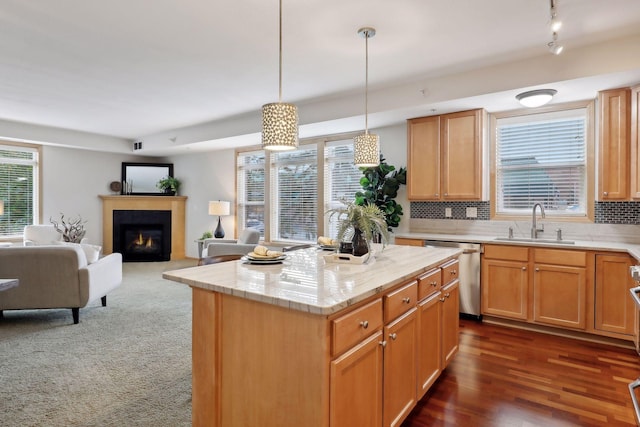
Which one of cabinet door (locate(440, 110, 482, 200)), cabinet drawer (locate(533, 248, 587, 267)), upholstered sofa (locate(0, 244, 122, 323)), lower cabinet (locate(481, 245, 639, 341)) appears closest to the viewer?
lower cabinet (locate(481, 245, 639, 341))

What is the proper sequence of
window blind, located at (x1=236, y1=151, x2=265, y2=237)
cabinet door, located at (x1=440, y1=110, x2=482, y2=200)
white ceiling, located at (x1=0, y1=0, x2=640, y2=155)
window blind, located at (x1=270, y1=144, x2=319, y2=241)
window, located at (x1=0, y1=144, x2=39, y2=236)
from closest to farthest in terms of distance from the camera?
white ceiling, located at (x1=0, y1=0, x2=640, y2=155) < cabinet door, located at (x1=440, y1=110, x2=482, y2=200) < window blind, located at (x1=270, y1=144, x2=319, y2=241) < window, located at (x1=0, y1=144, x2=39, y2=236) < window blind, located at (x1=236, y1=151, x2=265, y2=237)

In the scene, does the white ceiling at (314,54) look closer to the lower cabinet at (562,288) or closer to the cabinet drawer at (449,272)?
the lower cabinet at (562,288)

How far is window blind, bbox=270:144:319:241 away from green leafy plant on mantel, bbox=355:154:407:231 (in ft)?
4.61

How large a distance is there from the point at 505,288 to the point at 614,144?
1.69m

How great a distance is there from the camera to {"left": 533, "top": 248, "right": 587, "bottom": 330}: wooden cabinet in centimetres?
337

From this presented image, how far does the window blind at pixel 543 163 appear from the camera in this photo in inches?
154

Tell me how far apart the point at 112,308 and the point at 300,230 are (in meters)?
3.08

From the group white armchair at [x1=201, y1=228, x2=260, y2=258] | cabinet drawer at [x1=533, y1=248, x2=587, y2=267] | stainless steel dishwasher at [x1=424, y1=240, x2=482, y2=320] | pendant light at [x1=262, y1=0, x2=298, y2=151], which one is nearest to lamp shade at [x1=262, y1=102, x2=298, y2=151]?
pendant light at [x1=262, y1=0, x2=298, y2=151]

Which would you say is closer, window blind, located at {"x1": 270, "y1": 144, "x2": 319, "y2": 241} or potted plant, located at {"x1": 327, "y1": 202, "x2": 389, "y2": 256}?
potted plant, located at {"x1": 327, "y1": 202, "x2": 389, "y2": 256}

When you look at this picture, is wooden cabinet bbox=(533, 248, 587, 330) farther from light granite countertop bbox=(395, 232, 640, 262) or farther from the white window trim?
the white window trim

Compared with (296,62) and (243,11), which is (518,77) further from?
(243,11)

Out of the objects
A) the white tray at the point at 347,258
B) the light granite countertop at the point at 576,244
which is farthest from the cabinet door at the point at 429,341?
the light granite countertop at the point at 576,244

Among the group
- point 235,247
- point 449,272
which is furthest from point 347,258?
point 235,247

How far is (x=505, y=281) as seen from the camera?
12.3 feet
